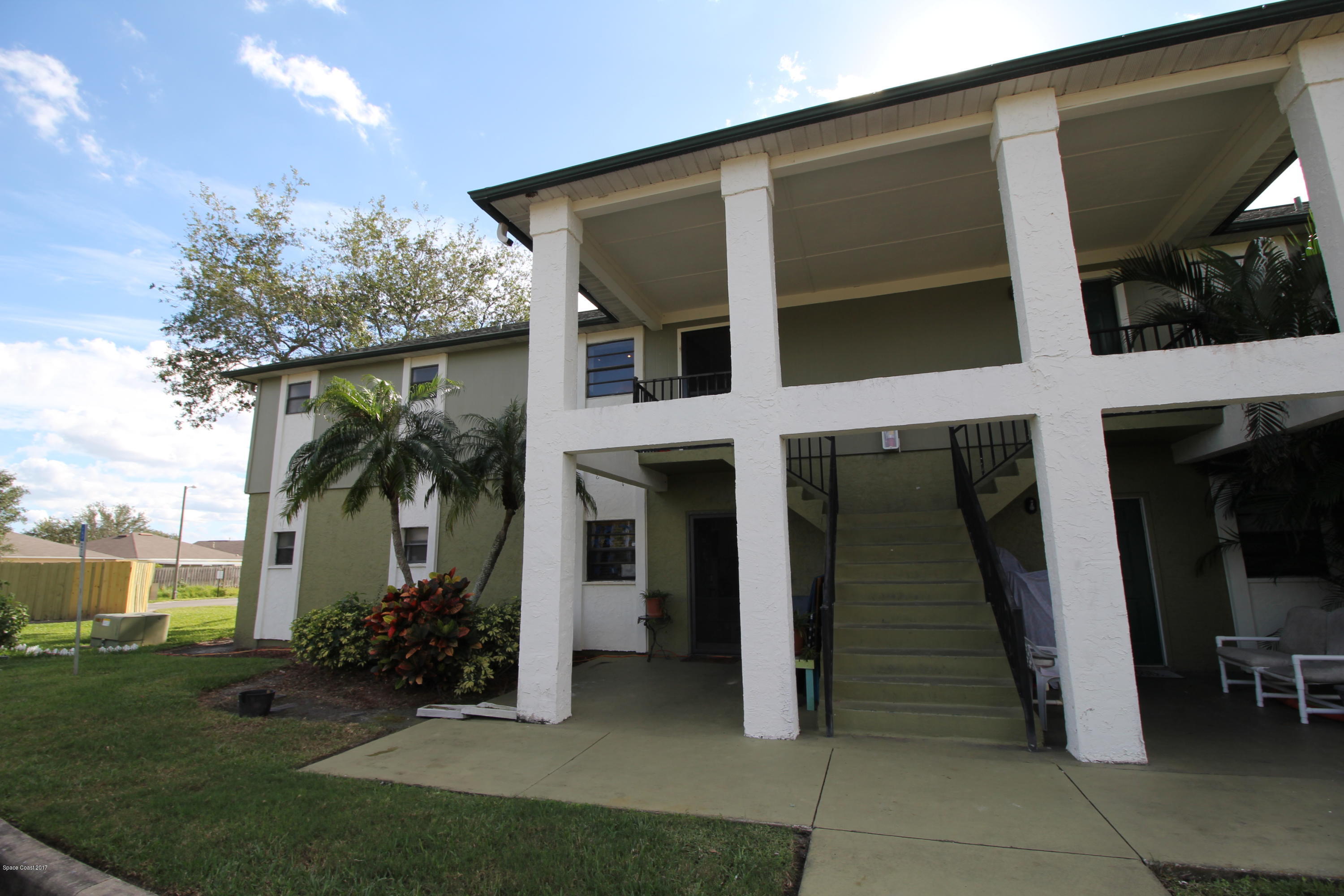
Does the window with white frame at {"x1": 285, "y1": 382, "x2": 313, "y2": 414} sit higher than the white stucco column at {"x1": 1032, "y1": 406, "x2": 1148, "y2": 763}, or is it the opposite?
the window with white frame at {"x1": 285, "y1": 382, "x2": 313, "y2": 414}

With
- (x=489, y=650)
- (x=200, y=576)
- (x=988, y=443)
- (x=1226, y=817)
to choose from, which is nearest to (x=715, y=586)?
(x=489, y=650)

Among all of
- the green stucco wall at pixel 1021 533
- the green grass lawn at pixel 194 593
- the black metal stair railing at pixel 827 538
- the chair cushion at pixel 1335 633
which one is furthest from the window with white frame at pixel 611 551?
the green grass lawn at pixel 194 593

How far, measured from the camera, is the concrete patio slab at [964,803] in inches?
138

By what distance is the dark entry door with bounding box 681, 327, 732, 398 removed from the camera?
10500mm

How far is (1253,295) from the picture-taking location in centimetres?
606

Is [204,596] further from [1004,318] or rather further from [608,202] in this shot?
[1004,318]

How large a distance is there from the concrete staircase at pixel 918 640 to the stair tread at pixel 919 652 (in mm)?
10

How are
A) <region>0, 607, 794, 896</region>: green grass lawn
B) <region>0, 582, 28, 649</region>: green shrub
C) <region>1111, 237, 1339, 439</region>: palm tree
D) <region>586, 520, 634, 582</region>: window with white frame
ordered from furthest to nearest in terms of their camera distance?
<region>0, 582, 28, 649</region>: green shrub, <region>586, 520, 634, 582</region>: window with white frame, <region>1111, 237, 1339, 439</region>: palm tree, <region>0, 607, 794, 896</region>: green grass lawn

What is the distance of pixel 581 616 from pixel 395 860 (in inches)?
286

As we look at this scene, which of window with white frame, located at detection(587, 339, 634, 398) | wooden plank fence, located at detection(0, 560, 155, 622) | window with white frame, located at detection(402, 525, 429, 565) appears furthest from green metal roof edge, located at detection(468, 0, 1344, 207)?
wooden plank fence, located at detection(0, 560, 155, 622)

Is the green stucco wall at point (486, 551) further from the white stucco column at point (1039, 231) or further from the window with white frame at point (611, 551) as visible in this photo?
the white stucco column at point (1039, 231)

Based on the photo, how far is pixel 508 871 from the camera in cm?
324

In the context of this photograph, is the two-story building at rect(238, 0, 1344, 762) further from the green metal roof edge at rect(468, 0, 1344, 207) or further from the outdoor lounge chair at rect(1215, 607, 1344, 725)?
the outdoor lounge chair at rect(1215, 607, 1344, 725)

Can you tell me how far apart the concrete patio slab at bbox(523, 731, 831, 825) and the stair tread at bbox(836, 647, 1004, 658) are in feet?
4.08
